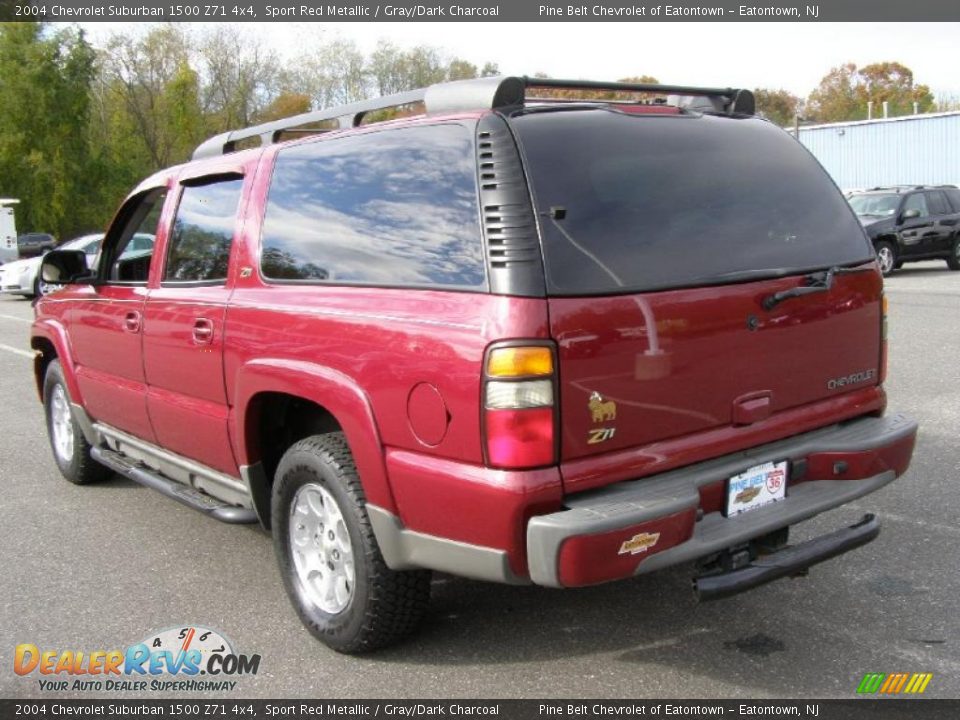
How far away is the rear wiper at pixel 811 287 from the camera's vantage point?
3.31m

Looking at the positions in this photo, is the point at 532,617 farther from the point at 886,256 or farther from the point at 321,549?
the point at 886,256

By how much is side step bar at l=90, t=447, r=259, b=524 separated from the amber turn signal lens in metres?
1.77

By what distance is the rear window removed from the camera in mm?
3004

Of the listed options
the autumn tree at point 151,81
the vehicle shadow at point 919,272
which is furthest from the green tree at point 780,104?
the vehicle shadow at point 919,272

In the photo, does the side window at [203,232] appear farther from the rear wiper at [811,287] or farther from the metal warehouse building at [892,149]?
the metal warehouse building at [892,149]

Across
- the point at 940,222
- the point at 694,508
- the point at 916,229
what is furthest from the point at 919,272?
the point at 694,508

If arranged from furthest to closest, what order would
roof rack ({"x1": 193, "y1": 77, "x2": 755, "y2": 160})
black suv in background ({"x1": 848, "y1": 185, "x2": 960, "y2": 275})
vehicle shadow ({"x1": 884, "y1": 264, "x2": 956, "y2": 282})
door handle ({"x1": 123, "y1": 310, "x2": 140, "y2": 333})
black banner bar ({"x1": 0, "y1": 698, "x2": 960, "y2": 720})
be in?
vehicle shadow ({"x1": 884, "y1": 264, "x2": 956, "y2": 282})
black suv in background ({"x1": 848, "y1": 185, "x2": 960, "y2": 275})
door handle ({"x1": 123, "y1": 310, "x2": 140, "y2": 333})
roof rack ({"x1": 193, "y1": 77, "x2": 755, "y2": 160})
black banner bar ({"x1": 0, "y1": 698, "x2": 960, "y2": 720})

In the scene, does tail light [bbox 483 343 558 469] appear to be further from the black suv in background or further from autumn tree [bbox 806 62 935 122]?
autumn tree [bbox 806 62 935 122]

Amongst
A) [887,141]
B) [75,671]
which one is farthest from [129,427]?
[887,141]

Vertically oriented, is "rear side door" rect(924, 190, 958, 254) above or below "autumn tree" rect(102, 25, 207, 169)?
below

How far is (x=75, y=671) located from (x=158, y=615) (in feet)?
1.55

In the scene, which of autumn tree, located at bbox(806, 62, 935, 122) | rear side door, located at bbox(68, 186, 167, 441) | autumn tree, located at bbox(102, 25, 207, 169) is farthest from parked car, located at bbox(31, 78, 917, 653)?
autumn tree, located at bbox(806, 62, 935, 122)

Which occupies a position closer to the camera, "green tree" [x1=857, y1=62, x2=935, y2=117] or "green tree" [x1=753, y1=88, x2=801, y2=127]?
"green tree" [x1=753, y1=88, x2=801, y2=127]

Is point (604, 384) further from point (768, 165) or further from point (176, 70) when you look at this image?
point (176, 70)
